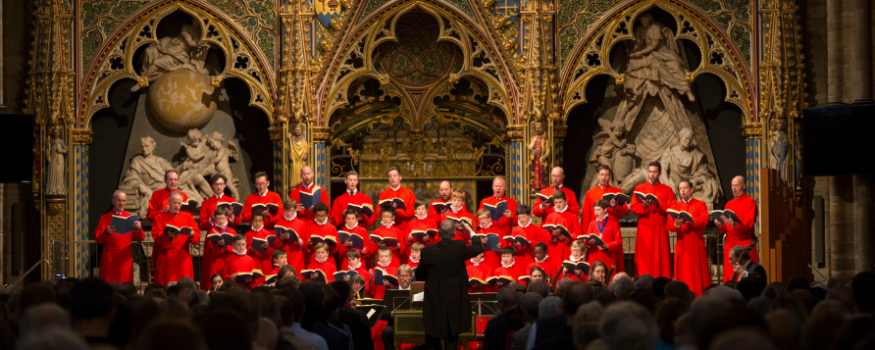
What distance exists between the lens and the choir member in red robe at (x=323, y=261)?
11.4 m

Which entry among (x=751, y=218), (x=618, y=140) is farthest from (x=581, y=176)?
(x=751, y=218)

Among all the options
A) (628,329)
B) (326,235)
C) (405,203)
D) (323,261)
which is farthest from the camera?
(405,203)

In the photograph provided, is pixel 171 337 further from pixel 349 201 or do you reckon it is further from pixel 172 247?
pixel 349 201

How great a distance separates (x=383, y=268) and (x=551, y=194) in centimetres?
248

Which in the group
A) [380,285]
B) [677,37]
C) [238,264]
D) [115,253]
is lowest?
[380,285]

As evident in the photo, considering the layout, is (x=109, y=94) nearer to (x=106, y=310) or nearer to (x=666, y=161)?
(x=666, y=161)

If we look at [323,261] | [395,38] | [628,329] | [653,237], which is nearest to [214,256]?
[323,261]

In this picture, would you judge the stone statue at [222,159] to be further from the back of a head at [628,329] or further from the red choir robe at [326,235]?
the back of a head at [628,329]

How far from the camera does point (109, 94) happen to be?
1425 centimetres

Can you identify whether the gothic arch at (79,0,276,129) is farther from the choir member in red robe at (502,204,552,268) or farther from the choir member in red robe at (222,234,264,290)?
the choir member in red robe at (502,204,552,268)

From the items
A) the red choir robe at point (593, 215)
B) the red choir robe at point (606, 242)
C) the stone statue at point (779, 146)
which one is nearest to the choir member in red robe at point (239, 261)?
the red choir robe at point (606, 242)

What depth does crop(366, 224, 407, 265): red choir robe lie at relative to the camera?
39.5 ft

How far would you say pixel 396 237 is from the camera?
12234 millimetres

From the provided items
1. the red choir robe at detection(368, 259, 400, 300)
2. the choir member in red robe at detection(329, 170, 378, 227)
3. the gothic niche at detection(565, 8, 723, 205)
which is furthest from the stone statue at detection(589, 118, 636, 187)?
the red choir robe at detection(368, 259, 400, 300)
